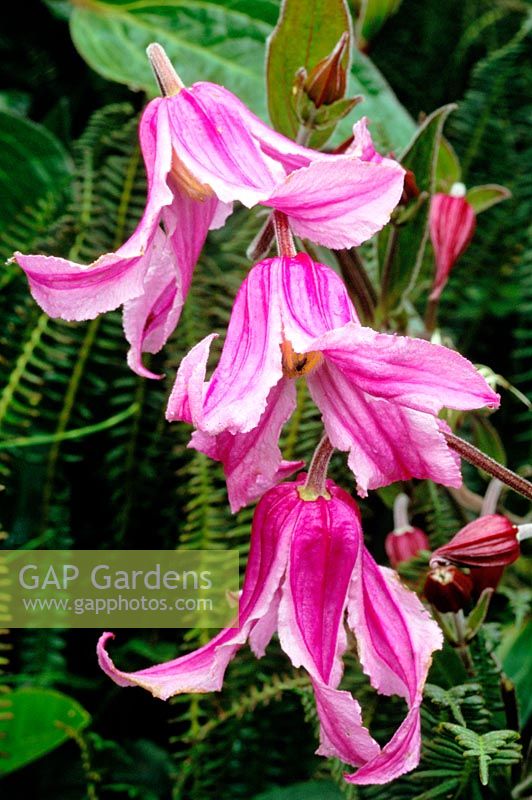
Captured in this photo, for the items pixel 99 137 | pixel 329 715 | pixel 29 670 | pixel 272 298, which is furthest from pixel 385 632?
pixel 99 137

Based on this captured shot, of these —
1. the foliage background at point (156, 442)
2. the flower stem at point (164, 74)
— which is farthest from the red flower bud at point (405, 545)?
the flower stem at point (164, 74)

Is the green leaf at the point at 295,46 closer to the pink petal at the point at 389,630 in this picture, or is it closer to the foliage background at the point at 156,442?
the foliage background at the point at 156,442

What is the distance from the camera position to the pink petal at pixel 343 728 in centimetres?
35

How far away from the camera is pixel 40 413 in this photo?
0.60m

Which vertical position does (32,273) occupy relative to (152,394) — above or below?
above

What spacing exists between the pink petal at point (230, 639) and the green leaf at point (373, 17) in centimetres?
47

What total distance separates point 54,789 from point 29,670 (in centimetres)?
8

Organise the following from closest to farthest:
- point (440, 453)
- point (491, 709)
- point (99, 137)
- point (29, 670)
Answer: point (440, 453) → point (491, 709) → point (29, 670) → point (99, 137)

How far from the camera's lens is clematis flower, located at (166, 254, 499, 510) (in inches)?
12.4

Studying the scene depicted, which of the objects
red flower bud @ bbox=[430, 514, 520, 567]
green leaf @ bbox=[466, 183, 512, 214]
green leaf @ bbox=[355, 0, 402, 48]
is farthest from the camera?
green leaf @ bbox=[355, 0, 402, 48]

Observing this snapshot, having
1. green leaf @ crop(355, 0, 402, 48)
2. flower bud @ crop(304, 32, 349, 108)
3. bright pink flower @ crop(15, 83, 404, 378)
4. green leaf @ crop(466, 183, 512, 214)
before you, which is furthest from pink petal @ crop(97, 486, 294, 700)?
green leaf @ crop(355, 0, 402, 48)

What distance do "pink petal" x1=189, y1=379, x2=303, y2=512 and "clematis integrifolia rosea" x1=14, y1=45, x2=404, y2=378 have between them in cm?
7

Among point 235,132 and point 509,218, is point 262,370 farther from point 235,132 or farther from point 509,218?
point 509,218

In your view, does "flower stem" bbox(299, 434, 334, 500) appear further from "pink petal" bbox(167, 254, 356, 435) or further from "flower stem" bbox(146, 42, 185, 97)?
"flower stem" bbox(146, 42, 185, 97)
